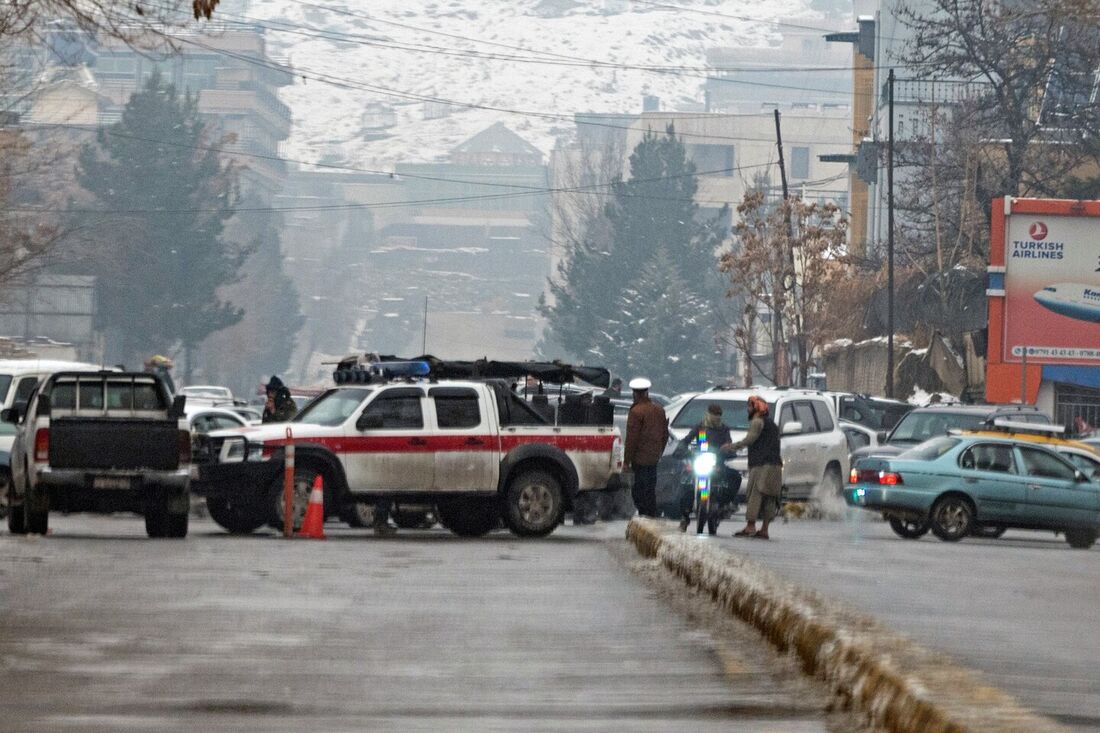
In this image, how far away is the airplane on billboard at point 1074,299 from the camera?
47500mm

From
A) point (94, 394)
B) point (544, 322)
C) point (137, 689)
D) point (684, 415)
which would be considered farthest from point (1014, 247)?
point (544, 322)

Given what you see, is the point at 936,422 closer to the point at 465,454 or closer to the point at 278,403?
the point at 278,403

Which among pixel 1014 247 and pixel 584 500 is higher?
pixel 1014 247

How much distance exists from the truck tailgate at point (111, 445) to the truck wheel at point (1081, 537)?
11.8 meters

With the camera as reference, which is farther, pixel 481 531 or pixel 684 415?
pixel 684 415

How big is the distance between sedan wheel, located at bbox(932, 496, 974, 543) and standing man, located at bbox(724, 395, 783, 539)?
3.12 metres

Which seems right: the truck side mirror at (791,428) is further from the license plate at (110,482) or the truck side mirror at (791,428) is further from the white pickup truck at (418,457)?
the license plate at (110,482)

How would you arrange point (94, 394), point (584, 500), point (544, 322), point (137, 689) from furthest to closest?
point (544, 322) → point (584, 500) → point (94, 394) → point (137, 689)

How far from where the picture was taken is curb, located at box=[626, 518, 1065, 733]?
24.8 feet

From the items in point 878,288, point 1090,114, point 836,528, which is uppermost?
point 1090,114

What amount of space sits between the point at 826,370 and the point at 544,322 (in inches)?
4739

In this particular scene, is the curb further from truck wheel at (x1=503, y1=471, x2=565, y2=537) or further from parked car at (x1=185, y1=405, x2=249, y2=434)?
parked car at (x1=185, y1=405, x2=249, y2=434)

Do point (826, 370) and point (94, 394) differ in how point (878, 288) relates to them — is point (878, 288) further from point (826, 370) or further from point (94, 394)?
point (94, 394)

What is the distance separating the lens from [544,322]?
19362 centimetres
